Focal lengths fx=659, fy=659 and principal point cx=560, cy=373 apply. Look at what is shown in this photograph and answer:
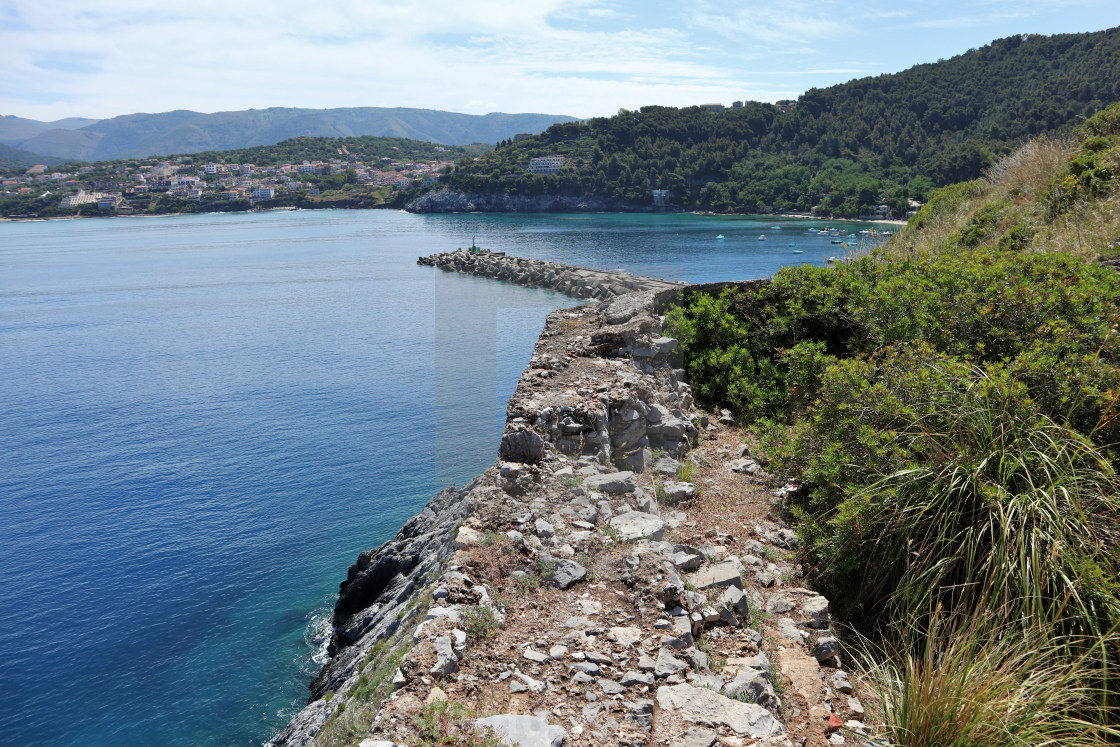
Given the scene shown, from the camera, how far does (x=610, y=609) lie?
183 inches

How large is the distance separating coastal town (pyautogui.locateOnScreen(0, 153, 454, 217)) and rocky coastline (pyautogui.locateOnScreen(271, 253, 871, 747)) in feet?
480

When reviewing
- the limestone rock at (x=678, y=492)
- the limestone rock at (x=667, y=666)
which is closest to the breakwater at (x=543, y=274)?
the limestone rock at (x=678, y=492)

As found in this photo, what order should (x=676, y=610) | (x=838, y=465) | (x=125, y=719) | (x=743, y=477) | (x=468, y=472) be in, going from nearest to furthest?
(x=676, y=610) < (x=838, y=465) < (x=743, y=477) < (x=125, y=719) < (x=468, y=472)

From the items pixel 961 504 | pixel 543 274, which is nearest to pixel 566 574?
pixel 961 504

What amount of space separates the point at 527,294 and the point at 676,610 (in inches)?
1791

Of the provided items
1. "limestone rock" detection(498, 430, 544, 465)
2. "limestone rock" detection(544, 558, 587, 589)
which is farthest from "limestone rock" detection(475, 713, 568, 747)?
"limestone rock" detection(498, 430, 544, 465)

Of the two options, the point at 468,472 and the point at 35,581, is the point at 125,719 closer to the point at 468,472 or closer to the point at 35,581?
the point at 35,581

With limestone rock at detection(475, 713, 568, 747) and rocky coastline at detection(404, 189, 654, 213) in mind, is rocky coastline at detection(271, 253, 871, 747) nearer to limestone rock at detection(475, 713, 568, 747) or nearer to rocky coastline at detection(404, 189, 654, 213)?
limestone rock at detection(475, 713, 568, 747)

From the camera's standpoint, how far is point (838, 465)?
6.11 m

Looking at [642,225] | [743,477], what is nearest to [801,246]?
[642,225]

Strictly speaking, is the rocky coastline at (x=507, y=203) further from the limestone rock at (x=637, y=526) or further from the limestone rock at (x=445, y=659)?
the limestone rock at (x=445, y=659)

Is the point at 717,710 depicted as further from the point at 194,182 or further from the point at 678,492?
the point at 194,182

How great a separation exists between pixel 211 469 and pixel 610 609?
1959 cm

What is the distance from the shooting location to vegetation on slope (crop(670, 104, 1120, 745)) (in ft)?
13.1
